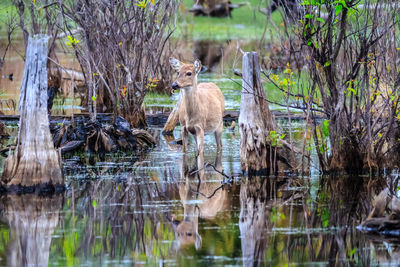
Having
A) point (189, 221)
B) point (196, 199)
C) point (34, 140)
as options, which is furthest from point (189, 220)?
point (34, 140)

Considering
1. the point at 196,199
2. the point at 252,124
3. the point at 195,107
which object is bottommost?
the point at 196,199

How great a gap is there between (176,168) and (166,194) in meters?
2.01

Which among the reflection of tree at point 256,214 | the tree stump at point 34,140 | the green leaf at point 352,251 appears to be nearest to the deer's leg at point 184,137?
the reflection of tree at point 256,214

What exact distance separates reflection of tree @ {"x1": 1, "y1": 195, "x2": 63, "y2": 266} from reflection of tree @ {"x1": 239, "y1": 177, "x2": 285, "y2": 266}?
216cm

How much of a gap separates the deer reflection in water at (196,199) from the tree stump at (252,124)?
1.89ft

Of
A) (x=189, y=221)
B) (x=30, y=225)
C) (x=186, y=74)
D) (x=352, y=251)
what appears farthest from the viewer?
(x=186, y=74)

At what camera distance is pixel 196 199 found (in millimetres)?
11398

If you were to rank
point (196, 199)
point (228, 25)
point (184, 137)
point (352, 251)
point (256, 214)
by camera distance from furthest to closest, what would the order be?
point (228, 25), point (184, 137), point (196, 199), point (256, 214), point (352, 251)

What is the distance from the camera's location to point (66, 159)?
1460 centimetres

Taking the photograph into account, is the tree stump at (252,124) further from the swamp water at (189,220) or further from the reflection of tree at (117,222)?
the reflection of tree at (117,222)

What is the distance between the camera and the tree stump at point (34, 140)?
11.6 m

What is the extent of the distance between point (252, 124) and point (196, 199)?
2.00m

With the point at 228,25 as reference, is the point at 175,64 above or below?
below

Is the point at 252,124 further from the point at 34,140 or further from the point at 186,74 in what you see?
the point at 34,140
